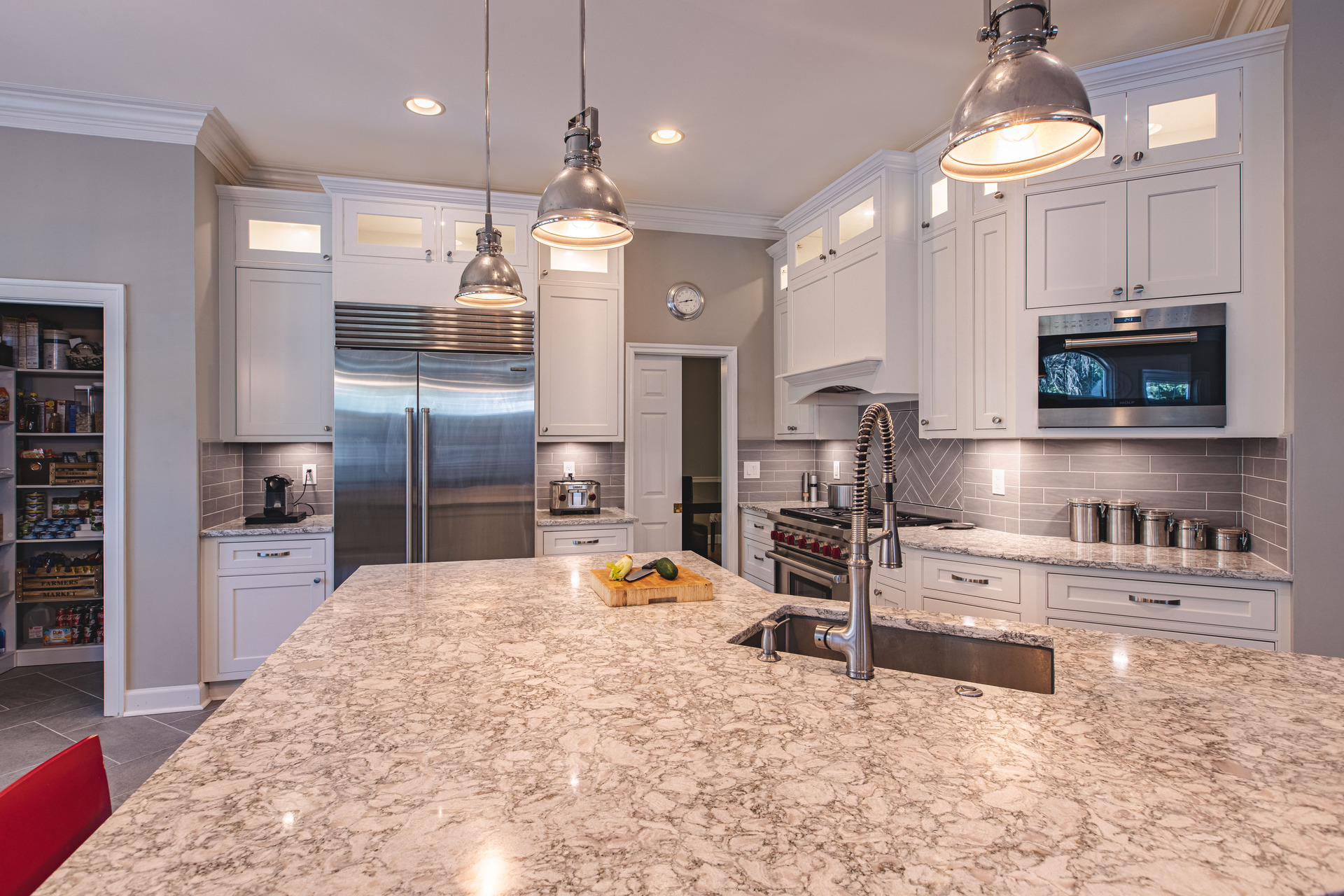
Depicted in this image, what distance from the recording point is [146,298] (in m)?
3.29

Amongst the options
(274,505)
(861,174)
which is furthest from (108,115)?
(861,174)

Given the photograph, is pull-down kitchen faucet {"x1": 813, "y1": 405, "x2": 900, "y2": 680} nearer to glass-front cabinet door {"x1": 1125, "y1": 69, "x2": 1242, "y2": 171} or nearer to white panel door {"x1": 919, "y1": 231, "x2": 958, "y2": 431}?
white panel door {"x1": 919, "y1": 231, "x2": 958, "y2": 431}

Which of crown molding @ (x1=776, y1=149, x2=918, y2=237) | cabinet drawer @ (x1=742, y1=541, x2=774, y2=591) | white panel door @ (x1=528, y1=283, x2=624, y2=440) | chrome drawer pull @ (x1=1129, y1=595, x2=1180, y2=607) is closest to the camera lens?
chrome drawer pull @ (x1=1129, y1=595, x2=1180, y2=607)

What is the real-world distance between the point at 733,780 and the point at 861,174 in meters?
3.37

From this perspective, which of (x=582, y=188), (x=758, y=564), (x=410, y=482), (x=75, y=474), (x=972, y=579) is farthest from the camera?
(x=758, y=564)

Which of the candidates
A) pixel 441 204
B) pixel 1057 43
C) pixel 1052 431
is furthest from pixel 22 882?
pixel 1057 43

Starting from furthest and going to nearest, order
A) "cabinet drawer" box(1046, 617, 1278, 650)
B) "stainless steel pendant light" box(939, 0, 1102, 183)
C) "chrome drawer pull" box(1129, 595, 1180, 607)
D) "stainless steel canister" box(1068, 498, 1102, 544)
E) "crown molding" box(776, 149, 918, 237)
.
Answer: "crown molding" box(776, 149, 918, 237) < "stainless steel canister" box(1068, 498, 1102, 544) < "chrome drawer pull" box(1129, 595, 1180, 607) < "cabinet drawer" box(1046, 617, 1278, 650) < "stainless steel pendant light" box(939, 0, 1102, 183)

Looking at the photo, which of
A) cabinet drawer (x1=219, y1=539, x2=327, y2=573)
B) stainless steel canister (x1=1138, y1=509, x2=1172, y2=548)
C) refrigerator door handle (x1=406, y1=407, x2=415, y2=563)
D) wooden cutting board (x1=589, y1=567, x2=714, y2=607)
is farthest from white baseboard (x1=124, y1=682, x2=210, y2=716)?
stainless steel canister (x1=1138, y1=509, x2=1172, y2=548)

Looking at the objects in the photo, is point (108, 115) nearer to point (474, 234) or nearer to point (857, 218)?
point (474, 234)

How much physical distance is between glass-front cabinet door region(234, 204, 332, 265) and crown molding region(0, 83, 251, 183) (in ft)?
1.42

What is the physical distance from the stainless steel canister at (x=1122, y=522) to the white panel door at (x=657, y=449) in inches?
102

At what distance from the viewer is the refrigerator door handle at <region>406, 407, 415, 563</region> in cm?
359

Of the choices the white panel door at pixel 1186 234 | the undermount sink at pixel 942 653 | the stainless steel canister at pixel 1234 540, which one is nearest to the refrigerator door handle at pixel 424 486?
the undermount sink at pixel 942 653

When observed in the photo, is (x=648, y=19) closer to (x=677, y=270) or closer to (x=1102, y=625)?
(x=677, y=270)
